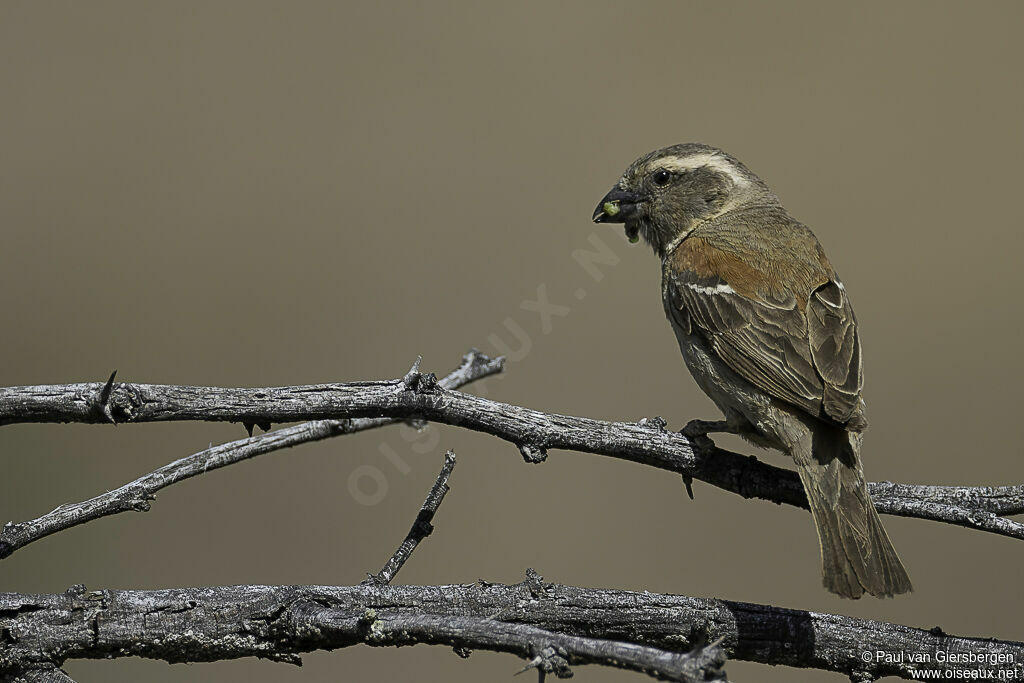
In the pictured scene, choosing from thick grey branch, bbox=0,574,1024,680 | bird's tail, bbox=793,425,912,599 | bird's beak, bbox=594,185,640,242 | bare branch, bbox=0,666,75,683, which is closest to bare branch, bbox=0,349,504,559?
thick grey branch, bbox=0,574,1024,680

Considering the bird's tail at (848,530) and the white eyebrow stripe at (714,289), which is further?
the white eyebrow stripe at (714,289)

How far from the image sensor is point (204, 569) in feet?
28.5

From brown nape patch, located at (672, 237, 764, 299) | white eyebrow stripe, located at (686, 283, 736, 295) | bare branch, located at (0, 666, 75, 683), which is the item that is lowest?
bare branch, located at (0, 666, 75, 683)

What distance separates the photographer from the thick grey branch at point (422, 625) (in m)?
2.92

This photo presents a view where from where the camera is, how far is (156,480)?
3.61 meters

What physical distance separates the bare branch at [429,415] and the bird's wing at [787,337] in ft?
1.84

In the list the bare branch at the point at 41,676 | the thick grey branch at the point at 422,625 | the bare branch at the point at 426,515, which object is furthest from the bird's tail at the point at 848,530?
the bare branch at the point at 41,676

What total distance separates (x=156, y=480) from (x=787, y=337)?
2.92 m

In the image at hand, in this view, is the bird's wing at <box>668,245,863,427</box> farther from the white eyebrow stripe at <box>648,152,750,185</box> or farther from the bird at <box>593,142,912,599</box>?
the white eyebrow stripe at <box>648,152,750,185</box>

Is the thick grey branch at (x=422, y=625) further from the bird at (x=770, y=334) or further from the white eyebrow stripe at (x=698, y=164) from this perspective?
the white eyebrow stripe at (x=698, y=164)

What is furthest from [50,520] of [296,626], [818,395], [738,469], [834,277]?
[834,277]

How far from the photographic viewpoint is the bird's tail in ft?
13.1

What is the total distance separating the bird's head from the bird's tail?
82.8 inches

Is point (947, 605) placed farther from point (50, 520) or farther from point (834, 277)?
point (50, 520)
